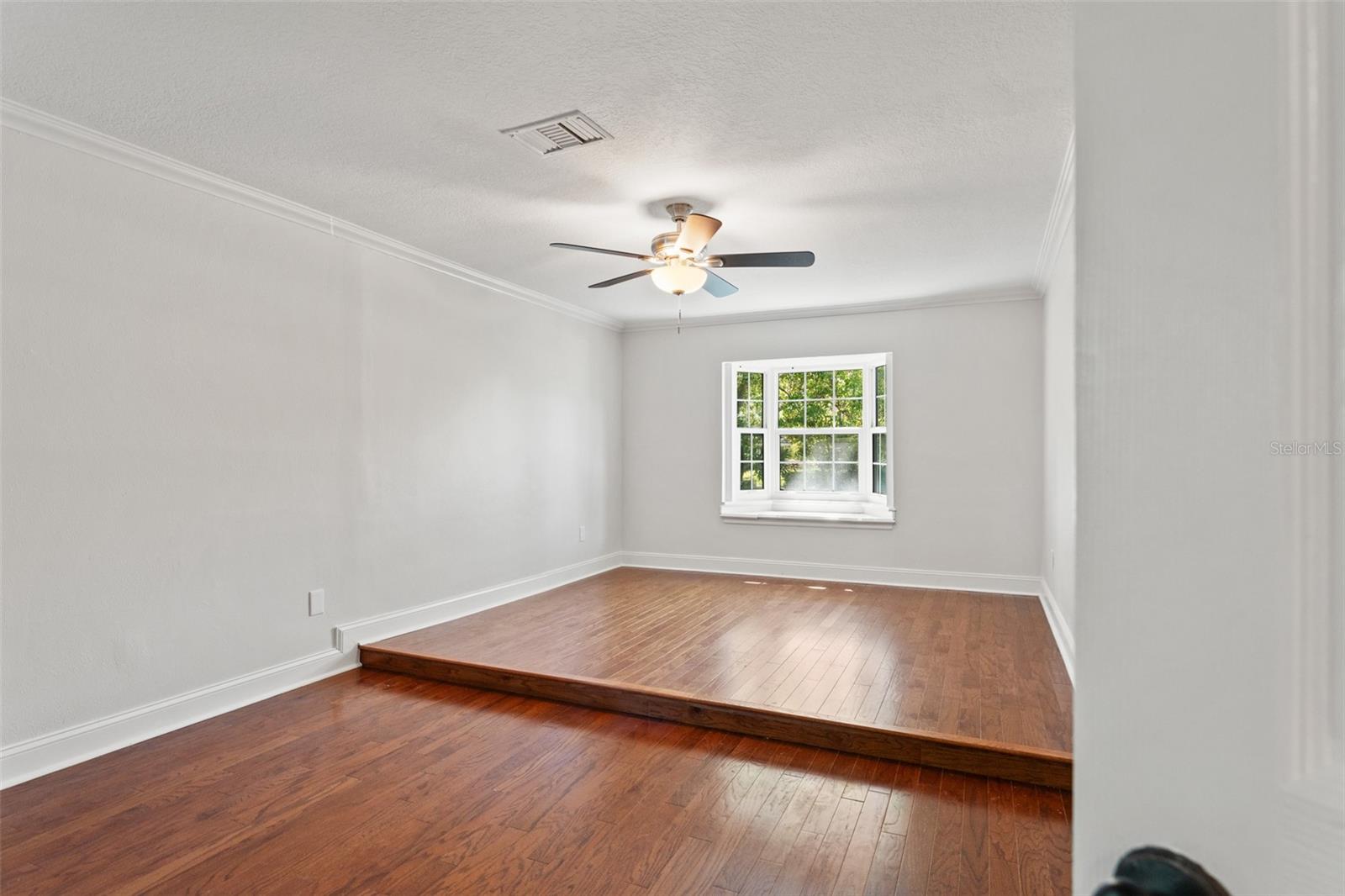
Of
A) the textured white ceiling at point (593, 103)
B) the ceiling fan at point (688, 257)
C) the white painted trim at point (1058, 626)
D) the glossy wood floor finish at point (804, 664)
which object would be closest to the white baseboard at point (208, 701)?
the glossy wood floor finish at point (804, 664)

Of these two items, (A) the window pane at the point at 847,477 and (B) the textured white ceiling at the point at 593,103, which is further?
(A) the window pane at the point at 847,477

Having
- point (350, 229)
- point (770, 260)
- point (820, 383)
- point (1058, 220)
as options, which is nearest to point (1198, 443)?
point (770, 260)

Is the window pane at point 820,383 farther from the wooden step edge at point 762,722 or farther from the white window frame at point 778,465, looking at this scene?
the wooden step edge at point 762,722

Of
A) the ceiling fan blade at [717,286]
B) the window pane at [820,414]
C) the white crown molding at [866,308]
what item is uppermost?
the white crown molding at [866,308]

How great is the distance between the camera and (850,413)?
20.3 feet

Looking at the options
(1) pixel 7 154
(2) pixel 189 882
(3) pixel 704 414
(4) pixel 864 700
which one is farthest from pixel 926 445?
(1) pixel 7 154

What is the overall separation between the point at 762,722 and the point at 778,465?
3806 mm

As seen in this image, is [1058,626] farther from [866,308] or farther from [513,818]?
[513,818]

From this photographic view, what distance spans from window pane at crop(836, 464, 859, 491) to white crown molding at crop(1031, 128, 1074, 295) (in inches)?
81.6

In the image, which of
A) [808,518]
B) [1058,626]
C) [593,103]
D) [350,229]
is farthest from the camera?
[808,518]

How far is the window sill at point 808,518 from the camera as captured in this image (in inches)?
229

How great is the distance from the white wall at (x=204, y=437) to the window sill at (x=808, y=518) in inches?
92.7

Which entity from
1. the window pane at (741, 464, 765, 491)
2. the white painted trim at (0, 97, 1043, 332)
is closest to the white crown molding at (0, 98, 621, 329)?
the white painted trim at (0, 97, 1043, 332)

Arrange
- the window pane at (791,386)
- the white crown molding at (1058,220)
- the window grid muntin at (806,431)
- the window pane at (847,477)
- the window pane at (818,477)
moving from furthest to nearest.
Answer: the window pane at (791,386) → the window pane at (818,477) → the window pane at (847,477) → the window grid muntin at (806,431) → the white crown molding at (1058,220)
